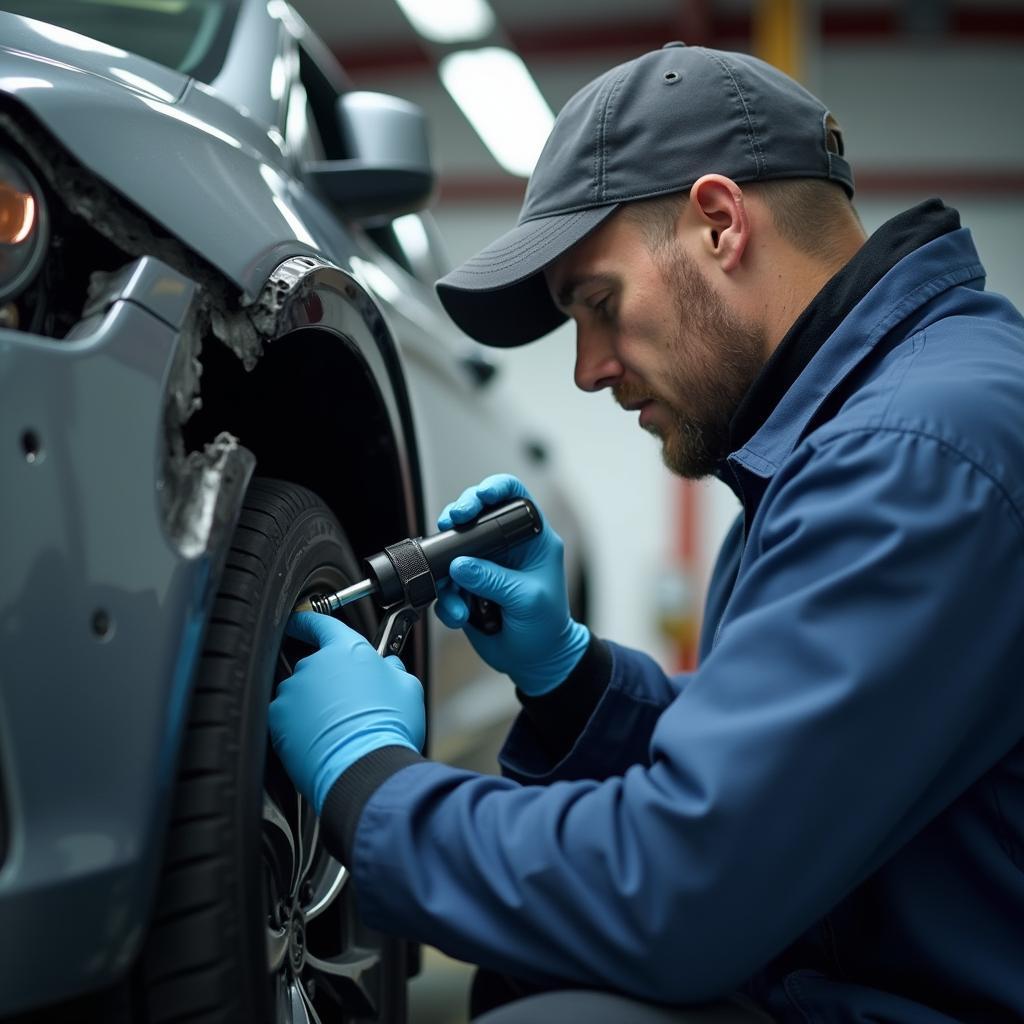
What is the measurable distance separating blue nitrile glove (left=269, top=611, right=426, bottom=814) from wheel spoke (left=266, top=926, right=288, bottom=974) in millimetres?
135

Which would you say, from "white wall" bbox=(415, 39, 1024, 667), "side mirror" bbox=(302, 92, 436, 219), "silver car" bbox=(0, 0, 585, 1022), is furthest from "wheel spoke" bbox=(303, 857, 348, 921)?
"white wall" bbox=(415, 39, 1024, 667)

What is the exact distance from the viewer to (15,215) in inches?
32.2

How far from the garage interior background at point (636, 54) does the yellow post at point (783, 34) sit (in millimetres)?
928

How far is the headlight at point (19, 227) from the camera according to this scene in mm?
808

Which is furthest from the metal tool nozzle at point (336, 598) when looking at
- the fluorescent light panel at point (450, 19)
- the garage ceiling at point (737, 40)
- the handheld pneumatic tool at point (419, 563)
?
the garage ceiling at point (737, 40)

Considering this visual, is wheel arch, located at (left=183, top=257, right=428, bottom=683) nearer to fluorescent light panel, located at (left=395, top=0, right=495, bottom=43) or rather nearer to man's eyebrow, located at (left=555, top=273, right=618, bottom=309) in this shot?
man's eyebrow, located at (left=555, top=273, right=618, bottom=309)

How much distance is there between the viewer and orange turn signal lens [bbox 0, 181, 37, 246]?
81 centimetres

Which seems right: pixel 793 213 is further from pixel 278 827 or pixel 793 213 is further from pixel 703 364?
pixel 278 827

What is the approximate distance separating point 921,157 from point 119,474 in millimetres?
7302

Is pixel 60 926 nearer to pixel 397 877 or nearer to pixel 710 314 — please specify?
pixel 397 877

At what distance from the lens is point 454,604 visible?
135 cm

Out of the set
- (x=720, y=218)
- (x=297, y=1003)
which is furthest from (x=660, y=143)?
(x=297, y=1003)

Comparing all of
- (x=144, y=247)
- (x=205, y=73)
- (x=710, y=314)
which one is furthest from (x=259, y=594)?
(x=205, y=73)

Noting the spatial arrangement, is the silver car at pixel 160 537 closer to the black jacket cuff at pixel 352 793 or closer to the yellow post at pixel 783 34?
the black jacket cuff at pixel 352 793
